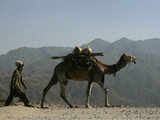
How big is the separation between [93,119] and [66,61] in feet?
20.8

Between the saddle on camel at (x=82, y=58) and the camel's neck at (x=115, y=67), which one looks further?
the camel's neck at (x=115, y=67)

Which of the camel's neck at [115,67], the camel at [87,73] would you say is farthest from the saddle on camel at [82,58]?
the camel's neck at [115,67]

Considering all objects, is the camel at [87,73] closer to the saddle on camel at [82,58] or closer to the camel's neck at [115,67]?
the camel's neck at [115,67]

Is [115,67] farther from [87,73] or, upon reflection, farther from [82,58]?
[82,58]

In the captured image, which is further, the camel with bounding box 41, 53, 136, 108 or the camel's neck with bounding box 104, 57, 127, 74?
the camel's neck with bounding box 104, 57, 127, 74

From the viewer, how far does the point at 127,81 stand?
→ 164 m

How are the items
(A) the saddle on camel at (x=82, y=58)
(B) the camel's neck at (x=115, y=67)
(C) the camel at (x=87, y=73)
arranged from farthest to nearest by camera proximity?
(B) the camel's neck at (x=115, y=67), (A) the saddle on camel at (x=82, y=58), (C) the camel at (x=87, y=73)

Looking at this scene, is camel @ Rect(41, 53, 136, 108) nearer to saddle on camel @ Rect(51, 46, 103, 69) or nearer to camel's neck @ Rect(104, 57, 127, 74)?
camel's neck @ Rect(104, 57, 127, 74)

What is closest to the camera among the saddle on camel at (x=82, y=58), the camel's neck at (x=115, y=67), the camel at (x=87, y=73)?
the camel at (x=87, y=73)

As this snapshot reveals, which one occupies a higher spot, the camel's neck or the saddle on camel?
the saddle on camel

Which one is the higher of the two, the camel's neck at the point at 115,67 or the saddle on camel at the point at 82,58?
the saddle on camel at the point at 82,58

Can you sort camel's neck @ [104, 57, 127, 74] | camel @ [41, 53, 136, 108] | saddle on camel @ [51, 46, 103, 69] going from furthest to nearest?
camel's neck @ [104, 57, 127, 74] → saddle on camel @ [51, 46, 103, 69] → camel @ [41, 53, 136, 108]

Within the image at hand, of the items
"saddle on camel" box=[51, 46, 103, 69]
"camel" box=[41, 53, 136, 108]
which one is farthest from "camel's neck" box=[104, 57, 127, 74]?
"saddle on camel" box=[51, 46, 103, 69]

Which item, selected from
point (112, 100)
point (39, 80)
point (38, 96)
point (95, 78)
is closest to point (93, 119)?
point (95, 78)
